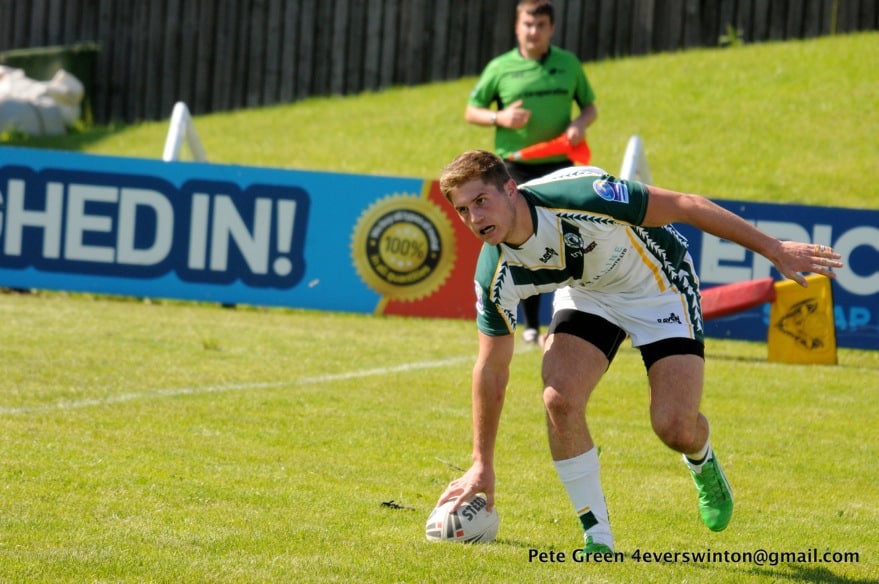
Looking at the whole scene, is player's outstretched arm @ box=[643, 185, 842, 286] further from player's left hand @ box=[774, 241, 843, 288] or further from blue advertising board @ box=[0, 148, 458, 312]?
blue advertising board @ box=[0, 148, 458, 312]

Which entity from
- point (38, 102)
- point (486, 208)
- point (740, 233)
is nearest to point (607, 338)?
point (740, 233)

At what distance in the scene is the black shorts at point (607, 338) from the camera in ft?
19.4

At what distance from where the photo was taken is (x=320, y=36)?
23031 mm

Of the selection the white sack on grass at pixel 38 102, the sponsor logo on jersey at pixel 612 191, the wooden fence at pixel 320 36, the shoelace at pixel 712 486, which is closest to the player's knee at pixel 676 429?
the shoelace at pixel 712 486

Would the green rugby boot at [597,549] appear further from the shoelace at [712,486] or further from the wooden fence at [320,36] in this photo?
the wooden fence at [320,36]

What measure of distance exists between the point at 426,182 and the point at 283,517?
671 cm

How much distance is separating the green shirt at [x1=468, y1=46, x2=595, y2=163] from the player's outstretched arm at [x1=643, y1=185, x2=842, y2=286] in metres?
5.53

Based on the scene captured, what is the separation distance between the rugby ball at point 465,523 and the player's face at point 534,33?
19.8ft

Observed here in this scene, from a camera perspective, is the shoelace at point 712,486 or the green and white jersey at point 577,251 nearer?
the green and white jersey at point 577,251

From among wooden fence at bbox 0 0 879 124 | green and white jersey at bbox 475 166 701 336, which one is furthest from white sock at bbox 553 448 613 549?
wooden fence at bbox 0 0 879 124

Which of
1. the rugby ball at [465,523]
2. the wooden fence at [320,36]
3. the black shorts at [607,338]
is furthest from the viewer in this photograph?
the wooden fence at [320,36]

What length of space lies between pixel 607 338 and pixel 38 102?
64.2ft

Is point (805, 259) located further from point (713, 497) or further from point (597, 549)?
point (597, 549)

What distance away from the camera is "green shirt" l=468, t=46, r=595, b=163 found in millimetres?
11156
